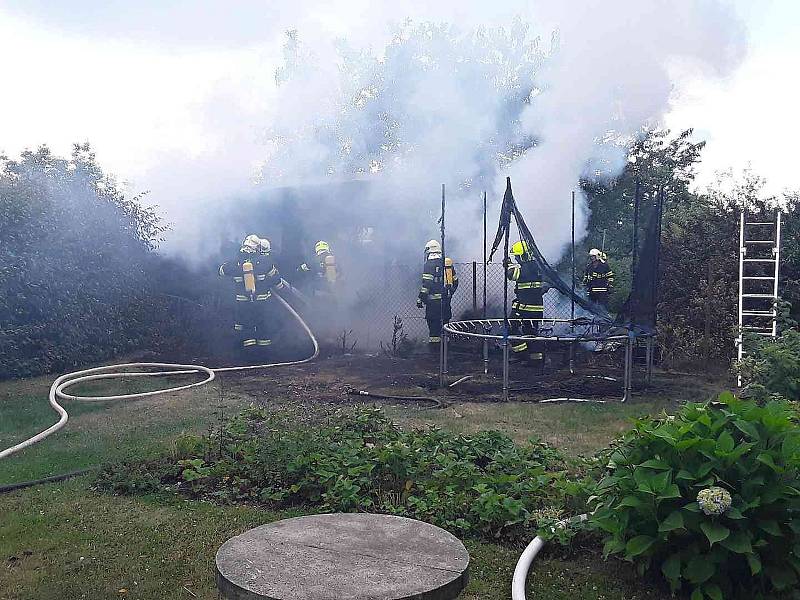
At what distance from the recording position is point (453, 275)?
42.4ft

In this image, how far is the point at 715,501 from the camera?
3.39m

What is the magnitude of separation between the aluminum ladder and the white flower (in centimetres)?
717

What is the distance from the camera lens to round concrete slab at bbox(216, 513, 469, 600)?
2924 mm

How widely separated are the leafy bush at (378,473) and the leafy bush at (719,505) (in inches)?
Result: 35.2

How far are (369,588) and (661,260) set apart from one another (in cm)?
1081

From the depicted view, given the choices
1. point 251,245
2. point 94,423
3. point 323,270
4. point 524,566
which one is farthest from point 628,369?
point 323,270

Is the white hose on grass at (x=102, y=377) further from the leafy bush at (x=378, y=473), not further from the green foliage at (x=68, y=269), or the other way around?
the leafy bush at (x=378, y=473)

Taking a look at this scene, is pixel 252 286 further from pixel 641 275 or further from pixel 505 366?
pixel 641 275

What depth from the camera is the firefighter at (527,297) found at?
1114cm

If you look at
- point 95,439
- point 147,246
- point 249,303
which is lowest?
point 95,439

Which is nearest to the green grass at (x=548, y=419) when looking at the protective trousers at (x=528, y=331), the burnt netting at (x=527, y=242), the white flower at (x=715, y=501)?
the burnt netting at (x=527, y=242)

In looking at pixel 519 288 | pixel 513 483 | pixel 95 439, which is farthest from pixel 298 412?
pixel 519 288

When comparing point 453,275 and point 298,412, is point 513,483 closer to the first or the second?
point 298,412

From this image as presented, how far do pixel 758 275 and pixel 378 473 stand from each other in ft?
27.9
